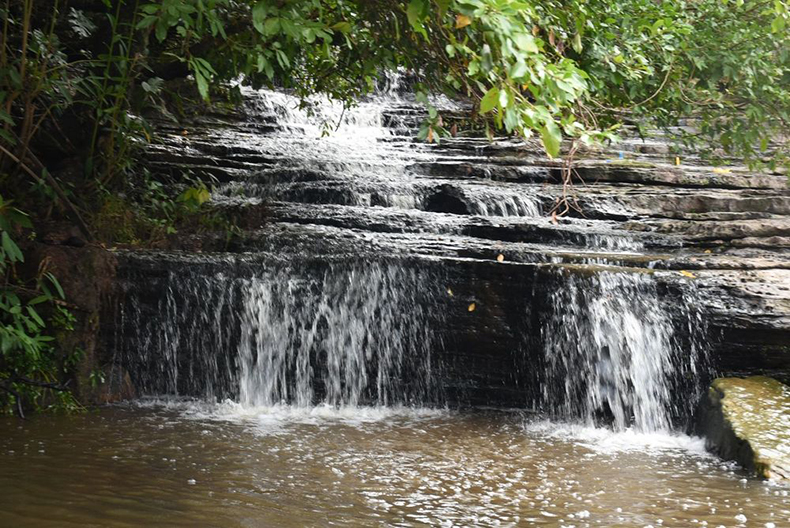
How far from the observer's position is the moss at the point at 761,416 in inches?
217

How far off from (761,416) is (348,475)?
333 cm

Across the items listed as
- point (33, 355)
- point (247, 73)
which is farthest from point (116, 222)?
point (247, 73)

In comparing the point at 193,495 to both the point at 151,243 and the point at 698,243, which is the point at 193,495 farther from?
the point at 698,243

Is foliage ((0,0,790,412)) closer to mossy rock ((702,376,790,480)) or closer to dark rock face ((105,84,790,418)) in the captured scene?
dark rock face ((105,84,790,418))

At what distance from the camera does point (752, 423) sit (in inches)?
238

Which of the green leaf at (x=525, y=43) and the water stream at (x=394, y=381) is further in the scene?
the water stream at (x=394, y=381)

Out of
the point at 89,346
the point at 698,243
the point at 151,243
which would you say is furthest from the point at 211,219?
the point at 698,243

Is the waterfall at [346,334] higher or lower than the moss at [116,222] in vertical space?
lower

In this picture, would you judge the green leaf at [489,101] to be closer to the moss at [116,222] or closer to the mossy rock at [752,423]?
the mossy rock at [752,423]

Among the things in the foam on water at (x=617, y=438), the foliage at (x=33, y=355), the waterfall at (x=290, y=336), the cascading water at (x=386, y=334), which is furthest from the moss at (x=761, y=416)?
the foliage at (x=33, y=355)

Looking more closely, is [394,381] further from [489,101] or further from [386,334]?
[489,101]

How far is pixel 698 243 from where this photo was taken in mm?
8852

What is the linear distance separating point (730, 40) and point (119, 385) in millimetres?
6783

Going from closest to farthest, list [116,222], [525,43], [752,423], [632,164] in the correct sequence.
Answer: [525,43] < [752,423] < [116,222] < [632,164]
